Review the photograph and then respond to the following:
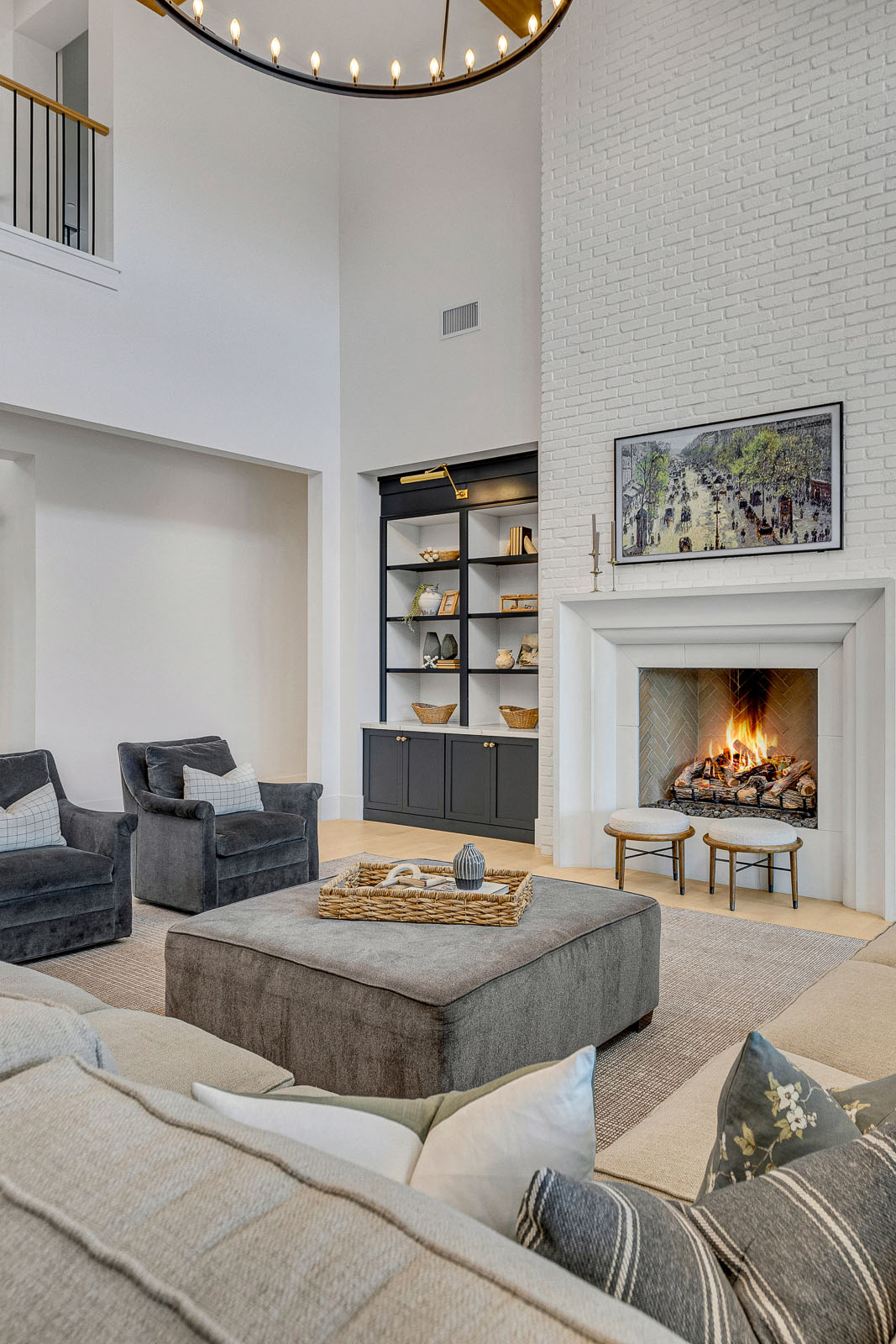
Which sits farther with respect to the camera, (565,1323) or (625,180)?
(625,180)

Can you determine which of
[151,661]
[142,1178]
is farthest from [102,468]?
[142,1178]

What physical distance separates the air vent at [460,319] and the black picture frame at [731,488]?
1.61 m

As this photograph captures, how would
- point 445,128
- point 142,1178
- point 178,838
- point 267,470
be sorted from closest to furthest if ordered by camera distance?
1. point 142,1178
2. point 178,838
3. point 445,128
4. point 267,470

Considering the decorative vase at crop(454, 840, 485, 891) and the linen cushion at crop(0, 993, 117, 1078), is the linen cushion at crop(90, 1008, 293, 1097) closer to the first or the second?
the linen cushion at crop(0, 993, 117, 1078)

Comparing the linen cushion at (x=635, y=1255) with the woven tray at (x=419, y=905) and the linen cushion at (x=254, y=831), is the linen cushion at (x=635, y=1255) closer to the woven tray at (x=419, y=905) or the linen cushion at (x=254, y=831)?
the woven tray at (x=419, y=905)

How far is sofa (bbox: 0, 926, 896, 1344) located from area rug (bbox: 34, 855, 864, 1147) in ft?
6.07

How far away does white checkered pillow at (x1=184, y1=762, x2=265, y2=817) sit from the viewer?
180 inches

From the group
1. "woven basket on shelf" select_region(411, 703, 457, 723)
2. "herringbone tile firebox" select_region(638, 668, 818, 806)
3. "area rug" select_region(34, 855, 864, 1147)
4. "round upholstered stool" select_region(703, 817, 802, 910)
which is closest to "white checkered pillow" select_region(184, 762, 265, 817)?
"area rug" select_region(34, 855, 864, 1147)

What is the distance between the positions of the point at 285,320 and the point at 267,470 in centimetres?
175

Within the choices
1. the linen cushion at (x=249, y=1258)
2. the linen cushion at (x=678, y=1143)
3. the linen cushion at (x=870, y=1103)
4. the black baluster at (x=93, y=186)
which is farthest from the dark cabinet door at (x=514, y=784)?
the linen cushion at (x=249, y=1258)

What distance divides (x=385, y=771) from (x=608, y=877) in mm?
2202

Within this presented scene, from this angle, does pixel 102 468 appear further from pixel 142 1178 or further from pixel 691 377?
pixel 142 1178

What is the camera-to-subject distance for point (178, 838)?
4312 millimetres

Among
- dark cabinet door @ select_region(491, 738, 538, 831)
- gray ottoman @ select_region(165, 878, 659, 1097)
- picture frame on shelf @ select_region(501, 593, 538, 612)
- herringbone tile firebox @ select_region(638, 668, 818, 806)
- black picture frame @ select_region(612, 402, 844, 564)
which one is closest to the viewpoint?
gray ottoman @ select_region(165, 878, 659, 1097)
